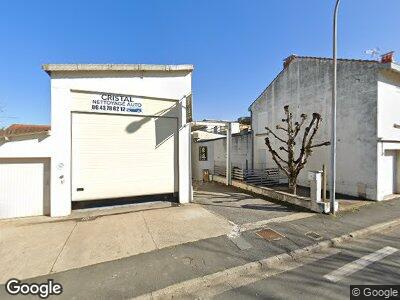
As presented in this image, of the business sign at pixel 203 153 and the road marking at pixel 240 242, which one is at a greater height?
the business sign at pixel 203 153

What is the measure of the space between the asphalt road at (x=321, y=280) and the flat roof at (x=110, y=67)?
7.83 m

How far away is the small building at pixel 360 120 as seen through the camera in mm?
9859

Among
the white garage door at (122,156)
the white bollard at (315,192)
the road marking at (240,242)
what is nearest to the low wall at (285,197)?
the white bollard at (315,192)

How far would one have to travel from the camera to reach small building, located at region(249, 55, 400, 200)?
32.3ft

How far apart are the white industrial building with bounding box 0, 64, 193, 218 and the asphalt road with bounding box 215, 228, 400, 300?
5.76m

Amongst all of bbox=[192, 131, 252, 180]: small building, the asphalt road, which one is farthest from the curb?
bbox=[192, 131, 252, 180]: small building

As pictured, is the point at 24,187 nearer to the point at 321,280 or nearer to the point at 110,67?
the point at 110,67

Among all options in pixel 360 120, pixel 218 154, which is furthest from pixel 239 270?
pixel 218 154

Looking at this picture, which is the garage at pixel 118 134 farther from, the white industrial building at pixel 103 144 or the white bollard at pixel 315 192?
the white bollard at pixel 315 192

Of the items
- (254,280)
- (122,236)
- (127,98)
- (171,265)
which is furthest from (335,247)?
(127,98)

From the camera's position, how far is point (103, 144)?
27.6 ft

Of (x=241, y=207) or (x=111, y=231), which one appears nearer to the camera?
(x=111, y=231)

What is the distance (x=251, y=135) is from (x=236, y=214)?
10.9 metres

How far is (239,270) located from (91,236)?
3.94 metres
